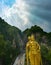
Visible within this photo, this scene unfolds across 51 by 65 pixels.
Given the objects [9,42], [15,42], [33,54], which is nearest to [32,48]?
[33,54]

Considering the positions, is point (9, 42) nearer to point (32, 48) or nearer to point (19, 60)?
point (19, 60)

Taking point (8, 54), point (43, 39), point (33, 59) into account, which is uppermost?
point (43, 39)

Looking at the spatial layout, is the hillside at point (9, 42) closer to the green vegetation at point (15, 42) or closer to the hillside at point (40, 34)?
the green vegetation at point (15, 42)

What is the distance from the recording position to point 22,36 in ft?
307

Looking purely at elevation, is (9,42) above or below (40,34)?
below

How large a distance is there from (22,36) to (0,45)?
78.9 feet

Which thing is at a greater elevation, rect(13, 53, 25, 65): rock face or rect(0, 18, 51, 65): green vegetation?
rect(0, 18, 51, 65): green vegetation

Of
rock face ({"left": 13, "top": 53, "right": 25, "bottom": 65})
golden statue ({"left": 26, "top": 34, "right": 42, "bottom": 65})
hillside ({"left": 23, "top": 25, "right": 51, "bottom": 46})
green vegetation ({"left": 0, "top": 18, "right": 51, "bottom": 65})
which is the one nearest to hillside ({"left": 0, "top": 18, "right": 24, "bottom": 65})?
green vegetation ({"left": 0, "top": 18, "right": 51, "bottom": 65})

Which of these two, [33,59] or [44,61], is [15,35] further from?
[33,59]

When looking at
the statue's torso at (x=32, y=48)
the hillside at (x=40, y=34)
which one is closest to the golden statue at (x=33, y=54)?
the statue's torso at (x=32, y=48)

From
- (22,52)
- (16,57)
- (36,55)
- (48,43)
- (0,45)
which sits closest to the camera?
(36,55)

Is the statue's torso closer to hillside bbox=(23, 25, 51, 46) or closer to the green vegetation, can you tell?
the green vegetation

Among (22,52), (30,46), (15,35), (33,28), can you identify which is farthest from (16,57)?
(30,46)

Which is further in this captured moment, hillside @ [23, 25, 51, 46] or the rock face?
hillside @ [23, 25, 51, 46]
